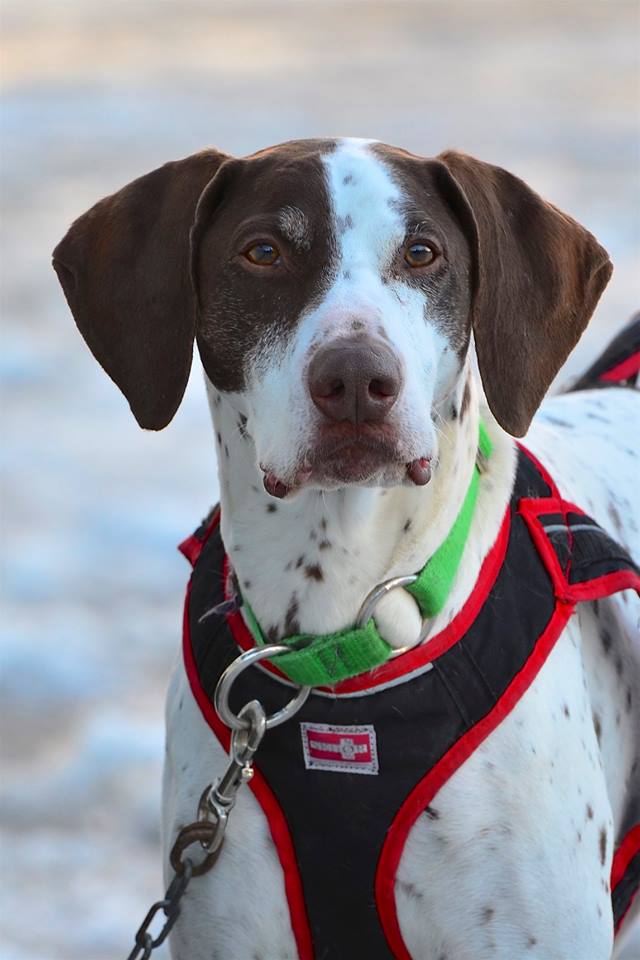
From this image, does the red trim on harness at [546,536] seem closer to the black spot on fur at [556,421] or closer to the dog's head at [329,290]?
the dog's head at [329,290]

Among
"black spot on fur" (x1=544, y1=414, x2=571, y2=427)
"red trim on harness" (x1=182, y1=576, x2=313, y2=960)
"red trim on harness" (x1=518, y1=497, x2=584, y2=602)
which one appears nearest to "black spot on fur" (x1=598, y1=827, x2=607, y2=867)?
"red trim on harness" (x1=518, y1=497, x2=584, y2=602)

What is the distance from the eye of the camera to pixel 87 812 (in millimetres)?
4535

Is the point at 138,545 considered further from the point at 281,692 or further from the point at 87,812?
the point at 281,692

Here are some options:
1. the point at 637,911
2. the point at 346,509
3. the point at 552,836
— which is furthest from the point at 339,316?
the point at 637,911

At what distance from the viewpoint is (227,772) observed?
283cm

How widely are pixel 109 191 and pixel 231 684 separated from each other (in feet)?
19.2

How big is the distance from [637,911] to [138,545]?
280 centimetres

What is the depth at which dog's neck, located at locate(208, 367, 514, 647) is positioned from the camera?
283 cm

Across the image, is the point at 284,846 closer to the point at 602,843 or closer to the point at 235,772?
the point at 235,772

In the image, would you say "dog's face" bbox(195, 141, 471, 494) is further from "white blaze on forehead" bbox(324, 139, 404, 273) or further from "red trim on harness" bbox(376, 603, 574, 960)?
"red trim on harness" bbox(376, 603, 574, 960)

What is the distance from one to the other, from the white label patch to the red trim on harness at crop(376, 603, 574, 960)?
3.6 inches

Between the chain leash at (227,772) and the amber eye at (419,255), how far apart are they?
69cm

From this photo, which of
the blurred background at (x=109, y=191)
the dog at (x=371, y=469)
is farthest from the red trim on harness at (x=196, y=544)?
the blurred background at (x=109, y=191)

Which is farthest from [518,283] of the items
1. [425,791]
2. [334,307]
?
[425,791]
